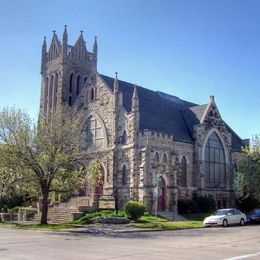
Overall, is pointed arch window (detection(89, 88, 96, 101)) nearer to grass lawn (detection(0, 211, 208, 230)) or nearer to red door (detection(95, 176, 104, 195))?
red door (detection(95, 176, 104, 195))

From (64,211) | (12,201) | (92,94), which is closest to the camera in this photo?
(64,211)

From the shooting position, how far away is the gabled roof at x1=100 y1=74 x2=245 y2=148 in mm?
43562

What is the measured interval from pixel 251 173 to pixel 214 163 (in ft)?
18.0

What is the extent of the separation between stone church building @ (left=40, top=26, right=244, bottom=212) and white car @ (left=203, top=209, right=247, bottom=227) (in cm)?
520

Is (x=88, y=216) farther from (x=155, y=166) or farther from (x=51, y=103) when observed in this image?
(x=51, y=103)

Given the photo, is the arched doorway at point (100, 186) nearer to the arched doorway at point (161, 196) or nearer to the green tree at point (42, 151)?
the arched doorway at point (161, 196)

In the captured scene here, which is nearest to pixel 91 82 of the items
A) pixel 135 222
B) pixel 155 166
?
pixel 155 166

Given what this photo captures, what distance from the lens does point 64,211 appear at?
37.7 meters

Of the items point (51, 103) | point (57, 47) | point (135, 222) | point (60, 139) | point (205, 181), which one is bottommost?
point (135, 222)

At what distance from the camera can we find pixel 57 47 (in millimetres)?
51000

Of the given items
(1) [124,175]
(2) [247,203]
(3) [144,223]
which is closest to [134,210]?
(3) [144,223]

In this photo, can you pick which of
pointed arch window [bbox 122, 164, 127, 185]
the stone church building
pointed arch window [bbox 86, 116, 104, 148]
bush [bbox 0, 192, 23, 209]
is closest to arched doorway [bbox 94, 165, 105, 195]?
the stone church building

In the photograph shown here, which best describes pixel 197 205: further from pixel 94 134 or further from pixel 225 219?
pixel 94 134

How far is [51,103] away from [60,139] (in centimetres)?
2026
